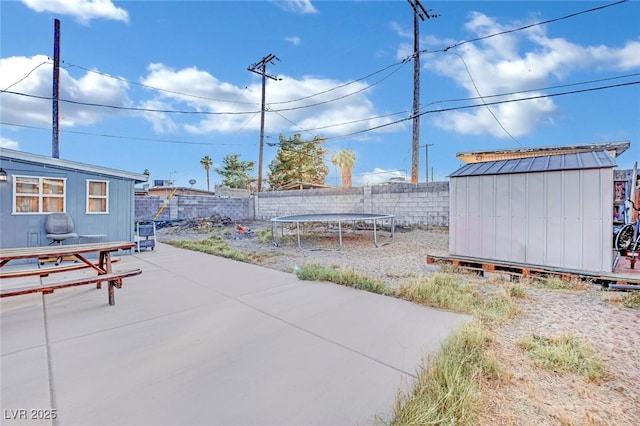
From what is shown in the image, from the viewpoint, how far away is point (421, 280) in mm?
4219

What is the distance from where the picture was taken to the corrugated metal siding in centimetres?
407

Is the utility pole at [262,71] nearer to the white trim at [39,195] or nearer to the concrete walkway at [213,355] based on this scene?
the white trim at [39,195]

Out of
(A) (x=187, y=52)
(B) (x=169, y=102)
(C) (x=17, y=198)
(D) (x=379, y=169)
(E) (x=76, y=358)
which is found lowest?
(E) (x=76, y=358)

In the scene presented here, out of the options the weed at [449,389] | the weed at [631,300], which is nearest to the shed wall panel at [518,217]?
the weed at [631,300]

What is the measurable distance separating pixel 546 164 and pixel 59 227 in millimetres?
9557

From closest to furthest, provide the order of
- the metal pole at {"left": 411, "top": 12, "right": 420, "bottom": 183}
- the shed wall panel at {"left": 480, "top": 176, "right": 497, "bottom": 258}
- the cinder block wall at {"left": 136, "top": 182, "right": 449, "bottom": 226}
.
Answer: the shed wall panel at {"left": 480, "top": 176, "right": 497, "bottom": 258} → the cinder block wall at {"left": 136, "top": 182, "right": 449, "bottom": 226} → the metal pole at {"left": 411, "top": 12, "right": 420, "bottom": 183}

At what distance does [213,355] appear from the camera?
7.57ft

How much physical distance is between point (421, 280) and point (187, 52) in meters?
15.4

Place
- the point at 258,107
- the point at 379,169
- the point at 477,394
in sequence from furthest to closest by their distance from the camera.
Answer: the point at 379,169 < the point at 258,107 < the point at 477,394

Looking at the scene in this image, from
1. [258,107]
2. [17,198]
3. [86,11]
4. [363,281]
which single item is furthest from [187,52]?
[363,281]

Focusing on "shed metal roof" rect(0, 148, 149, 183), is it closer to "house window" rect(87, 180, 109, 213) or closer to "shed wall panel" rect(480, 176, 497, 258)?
"house window" rect(87, 180, 109, 213)

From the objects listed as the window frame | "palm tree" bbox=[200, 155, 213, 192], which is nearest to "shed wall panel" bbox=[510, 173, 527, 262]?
the window frame

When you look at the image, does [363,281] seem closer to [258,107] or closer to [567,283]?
[567,283]

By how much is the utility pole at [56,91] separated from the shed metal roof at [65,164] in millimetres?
3821
